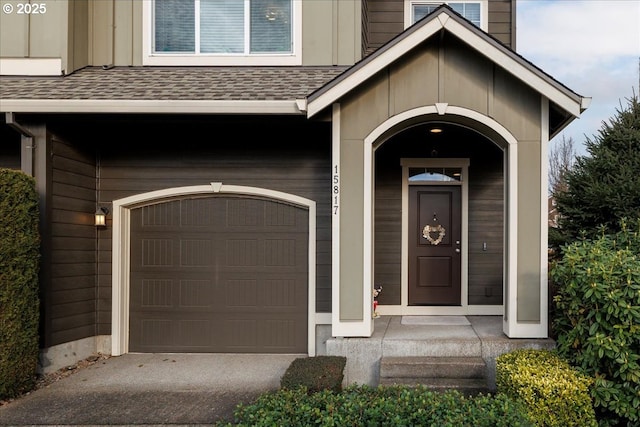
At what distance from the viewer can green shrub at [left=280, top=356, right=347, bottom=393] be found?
13.7ft

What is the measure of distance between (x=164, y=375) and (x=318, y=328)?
77.6 inches

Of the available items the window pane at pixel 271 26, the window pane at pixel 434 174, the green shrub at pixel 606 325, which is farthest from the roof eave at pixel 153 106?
the green shrub at pixel 606 325

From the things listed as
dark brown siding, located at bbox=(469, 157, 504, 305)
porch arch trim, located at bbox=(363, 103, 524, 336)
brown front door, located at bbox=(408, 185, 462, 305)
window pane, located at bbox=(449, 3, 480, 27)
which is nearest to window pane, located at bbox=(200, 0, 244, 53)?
porch arch trim, located at bbox=(363, 103, 524, 336)

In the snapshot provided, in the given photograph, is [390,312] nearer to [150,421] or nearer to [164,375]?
[164,375]

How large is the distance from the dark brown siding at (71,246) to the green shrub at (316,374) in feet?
10.1

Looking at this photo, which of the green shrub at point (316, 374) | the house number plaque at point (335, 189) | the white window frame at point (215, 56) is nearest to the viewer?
the green shrub at point (316, 374)

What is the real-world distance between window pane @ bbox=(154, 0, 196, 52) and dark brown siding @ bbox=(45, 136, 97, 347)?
192 centimetres

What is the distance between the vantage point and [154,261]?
21.8 feet

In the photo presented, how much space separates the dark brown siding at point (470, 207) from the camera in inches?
280

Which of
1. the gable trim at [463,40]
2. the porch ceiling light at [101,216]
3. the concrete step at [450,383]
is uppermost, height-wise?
the gable trim at [463,40]

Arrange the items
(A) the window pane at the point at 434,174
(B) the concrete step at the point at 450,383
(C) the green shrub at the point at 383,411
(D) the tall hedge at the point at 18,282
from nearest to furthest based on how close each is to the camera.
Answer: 1. (C) the green shrub at the point at 383,411
2. (D) the tall hedge at the point at 18,282
3. (B) the concrete step at the point at 450,383
4. (A) the window pane at the point at 434,174

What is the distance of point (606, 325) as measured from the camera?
13.7 ft

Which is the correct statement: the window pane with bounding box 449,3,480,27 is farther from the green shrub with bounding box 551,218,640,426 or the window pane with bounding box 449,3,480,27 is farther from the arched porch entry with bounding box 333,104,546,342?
the green shrub with bounding box 551,218,640,426

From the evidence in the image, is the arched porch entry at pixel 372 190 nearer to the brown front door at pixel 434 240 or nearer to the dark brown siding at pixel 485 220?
the dark brown siding at pixel 485 220
